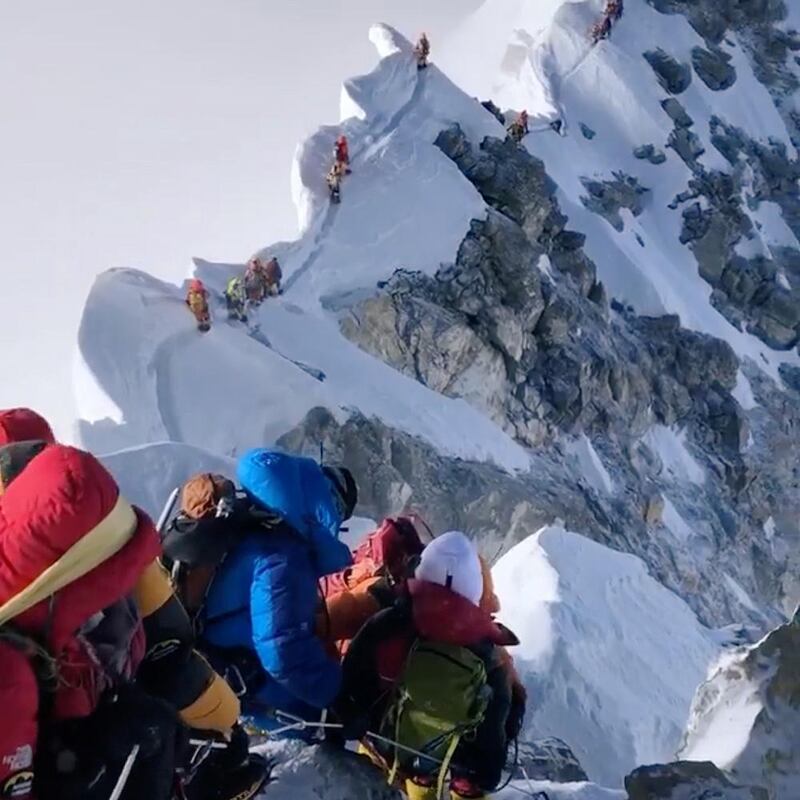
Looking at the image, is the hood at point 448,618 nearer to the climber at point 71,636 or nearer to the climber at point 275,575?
the climber at point 275,575

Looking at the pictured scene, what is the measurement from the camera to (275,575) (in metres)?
4.30

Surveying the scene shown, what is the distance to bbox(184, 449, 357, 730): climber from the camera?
4.34 meters

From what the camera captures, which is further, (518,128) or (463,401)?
(518,128)

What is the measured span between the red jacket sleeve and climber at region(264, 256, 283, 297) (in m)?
15.6

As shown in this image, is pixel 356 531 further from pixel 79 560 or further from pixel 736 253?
pixel 736 253

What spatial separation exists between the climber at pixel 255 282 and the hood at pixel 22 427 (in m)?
14.0

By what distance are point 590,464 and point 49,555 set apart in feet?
78.5

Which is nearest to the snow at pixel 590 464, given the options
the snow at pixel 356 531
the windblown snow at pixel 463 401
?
the windblown snow at pixel 463 401

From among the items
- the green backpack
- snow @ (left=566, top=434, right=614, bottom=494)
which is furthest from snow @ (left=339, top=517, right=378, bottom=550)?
snow @ (left=566, top=434, right=614, bottom=494)

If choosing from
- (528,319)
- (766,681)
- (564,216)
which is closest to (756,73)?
(564,216)

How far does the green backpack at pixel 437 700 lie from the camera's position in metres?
4.54

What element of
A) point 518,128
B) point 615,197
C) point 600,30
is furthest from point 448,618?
point 600,30

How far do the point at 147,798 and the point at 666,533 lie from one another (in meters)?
24.9

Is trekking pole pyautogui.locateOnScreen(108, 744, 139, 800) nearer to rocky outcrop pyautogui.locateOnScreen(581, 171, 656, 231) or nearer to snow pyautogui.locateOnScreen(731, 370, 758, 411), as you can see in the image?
rocky outcrop pyautogui.locateOnScreen(581, 171, 656, 231)
